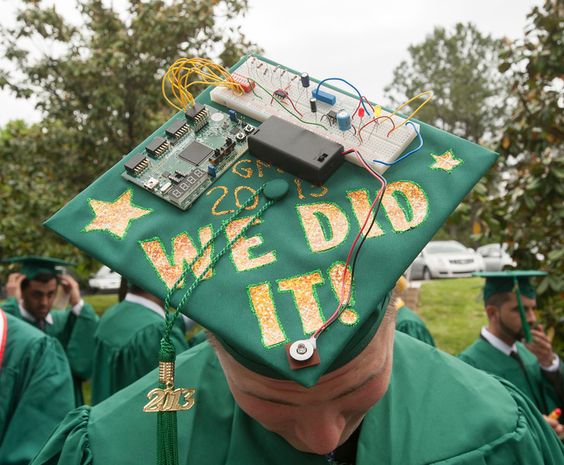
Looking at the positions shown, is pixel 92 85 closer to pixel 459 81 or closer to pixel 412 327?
pixel 412 327

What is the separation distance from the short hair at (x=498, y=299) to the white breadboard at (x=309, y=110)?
11.2 ft

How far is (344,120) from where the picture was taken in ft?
5.13

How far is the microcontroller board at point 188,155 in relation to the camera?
157 centimetres

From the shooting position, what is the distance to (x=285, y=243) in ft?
4.85

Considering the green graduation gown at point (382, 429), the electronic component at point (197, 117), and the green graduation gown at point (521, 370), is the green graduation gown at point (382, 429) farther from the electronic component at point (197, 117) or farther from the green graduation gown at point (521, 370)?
the green graduation gown at point (521, 370)

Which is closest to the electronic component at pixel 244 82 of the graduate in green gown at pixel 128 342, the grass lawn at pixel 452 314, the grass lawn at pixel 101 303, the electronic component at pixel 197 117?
the electronic component at pixel 197 117

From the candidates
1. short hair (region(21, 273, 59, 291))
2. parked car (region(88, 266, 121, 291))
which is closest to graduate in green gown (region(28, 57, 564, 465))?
short hair (region(21, 273, 59, 291))

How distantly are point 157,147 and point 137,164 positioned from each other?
2.9 inches

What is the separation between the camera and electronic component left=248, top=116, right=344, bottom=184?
1503 mm

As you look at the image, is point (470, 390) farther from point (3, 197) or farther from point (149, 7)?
point (3, 197)

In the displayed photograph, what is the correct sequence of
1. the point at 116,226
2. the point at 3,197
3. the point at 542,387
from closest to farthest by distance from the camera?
the point at 116,226
the point at 542,387
the point at 3,197

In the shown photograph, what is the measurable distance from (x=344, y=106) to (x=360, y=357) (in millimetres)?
688

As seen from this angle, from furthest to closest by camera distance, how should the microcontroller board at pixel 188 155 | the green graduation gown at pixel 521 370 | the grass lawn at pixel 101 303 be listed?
the grass lawn at pixel 101 303
the green graduation gown at pixel 521 370
the microcontroller board at pixel 188 155

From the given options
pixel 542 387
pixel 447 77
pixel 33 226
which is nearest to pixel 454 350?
pixel 542 387
